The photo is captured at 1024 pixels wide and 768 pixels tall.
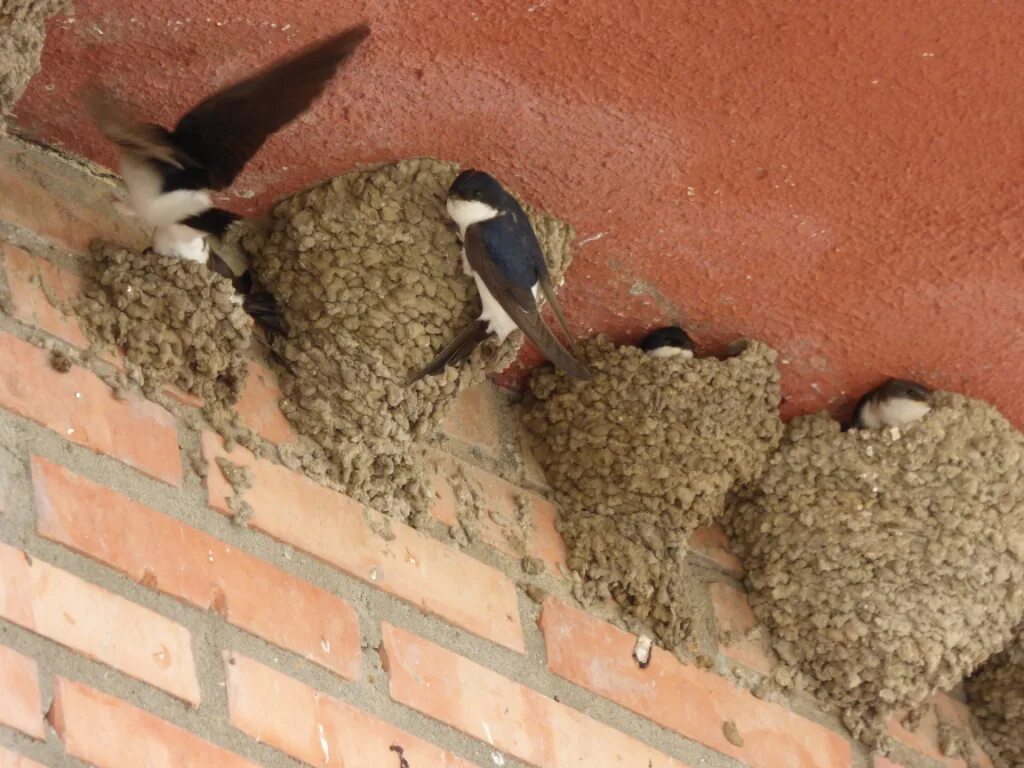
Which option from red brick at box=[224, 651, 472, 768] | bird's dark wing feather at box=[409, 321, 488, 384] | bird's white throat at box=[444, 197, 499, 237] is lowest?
bird's dark wing feather at box=[409, 321, 488, 384]

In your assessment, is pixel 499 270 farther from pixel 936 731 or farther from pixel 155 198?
pixel 936 731

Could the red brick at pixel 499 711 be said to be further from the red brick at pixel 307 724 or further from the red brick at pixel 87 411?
the red brick at pixel 87 411

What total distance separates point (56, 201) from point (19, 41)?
30cm

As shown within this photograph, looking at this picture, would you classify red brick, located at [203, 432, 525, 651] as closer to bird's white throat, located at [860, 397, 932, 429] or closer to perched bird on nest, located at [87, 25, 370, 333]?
perched bird on nest, located at [87, 25, 370, 333]

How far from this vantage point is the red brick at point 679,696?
2.27m

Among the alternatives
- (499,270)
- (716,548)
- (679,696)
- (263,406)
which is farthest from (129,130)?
(716,548)

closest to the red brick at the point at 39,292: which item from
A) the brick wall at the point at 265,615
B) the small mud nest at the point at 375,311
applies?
the brick wall at the point at 265,615

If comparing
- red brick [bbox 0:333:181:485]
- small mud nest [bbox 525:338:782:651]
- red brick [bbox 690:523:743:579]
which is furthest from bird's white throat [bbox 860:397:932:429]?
red brick [bbox 0:333:181:485]

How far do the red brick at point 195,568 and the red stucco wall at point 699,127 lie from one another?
54cm

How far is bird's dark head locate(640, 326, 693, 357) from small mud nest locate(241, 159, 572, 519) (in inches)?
9.1

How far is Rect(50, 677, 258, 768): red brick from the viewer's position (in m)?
1.61

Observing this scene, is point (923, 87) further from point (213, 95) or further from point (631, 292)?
point (213, 95)

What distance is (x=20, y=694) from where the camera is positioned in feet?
5.19

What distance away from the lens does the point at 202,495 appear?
1944mm
